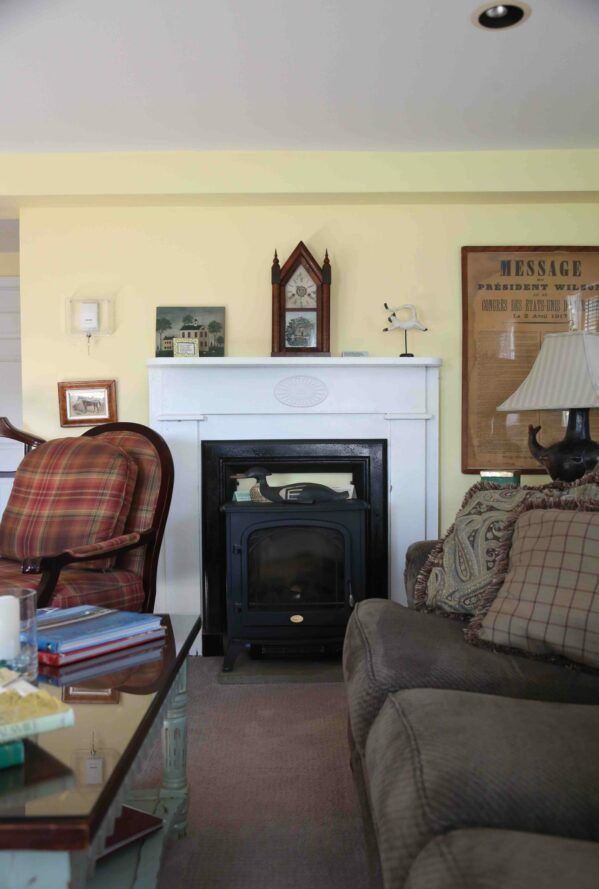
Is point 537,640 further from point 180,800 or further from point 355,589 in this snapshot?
point 355,589

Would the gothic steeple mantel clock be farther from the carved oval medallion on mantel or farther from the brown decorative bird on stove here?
the brown decorative bird on stove

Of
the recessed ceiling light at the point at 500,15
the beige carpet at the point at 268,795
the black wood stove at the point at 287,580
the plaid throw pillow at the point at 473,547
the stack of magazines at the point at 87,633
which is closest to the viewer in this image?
the stack of magazines at the point at 87,633

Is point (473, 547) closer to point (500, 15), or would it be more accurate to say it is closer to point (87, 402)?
point (500, 15)

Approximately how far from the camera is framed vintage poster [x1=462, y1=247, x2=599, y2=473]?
338cm

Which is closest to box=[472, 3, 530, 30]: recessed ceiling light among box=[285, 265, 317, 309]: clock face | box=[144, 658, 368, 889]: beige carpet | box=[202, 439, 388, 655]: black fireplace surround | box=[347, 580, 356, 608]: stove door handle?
box=[285, 265, 317, 309]: clock face

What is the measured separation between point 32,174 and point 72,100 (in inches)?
23.3

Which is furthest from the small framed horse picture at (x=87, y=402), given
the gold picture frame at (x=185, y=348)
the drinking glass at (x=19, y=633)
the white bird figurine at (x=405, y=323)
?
the drinking glass at (x=19, y=633)

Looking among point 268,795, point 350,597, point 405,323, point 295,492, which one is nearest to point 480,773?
point 268,795

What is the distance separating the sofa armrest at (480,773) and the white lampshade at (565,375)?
5.22 feet

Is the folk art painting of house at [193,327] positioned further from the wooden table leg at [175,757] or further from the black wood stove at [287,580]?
the wooden table leg at [175,757]

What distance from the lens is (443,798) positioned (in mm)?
1021

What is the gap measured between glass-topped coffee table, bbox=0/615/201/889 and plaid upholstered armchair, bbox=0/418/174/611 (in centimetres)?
84

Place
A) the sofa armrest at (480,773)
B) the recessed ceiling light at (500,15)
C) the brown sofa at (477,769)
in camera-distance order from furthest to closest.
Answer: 1. the recessed ceiling light at (500,15)
2. the sofa armrest at (480,773)
3. the brown sofa at (477,769)

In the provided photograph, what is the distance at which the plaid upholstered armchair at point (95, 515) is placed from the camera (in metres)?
2.54
